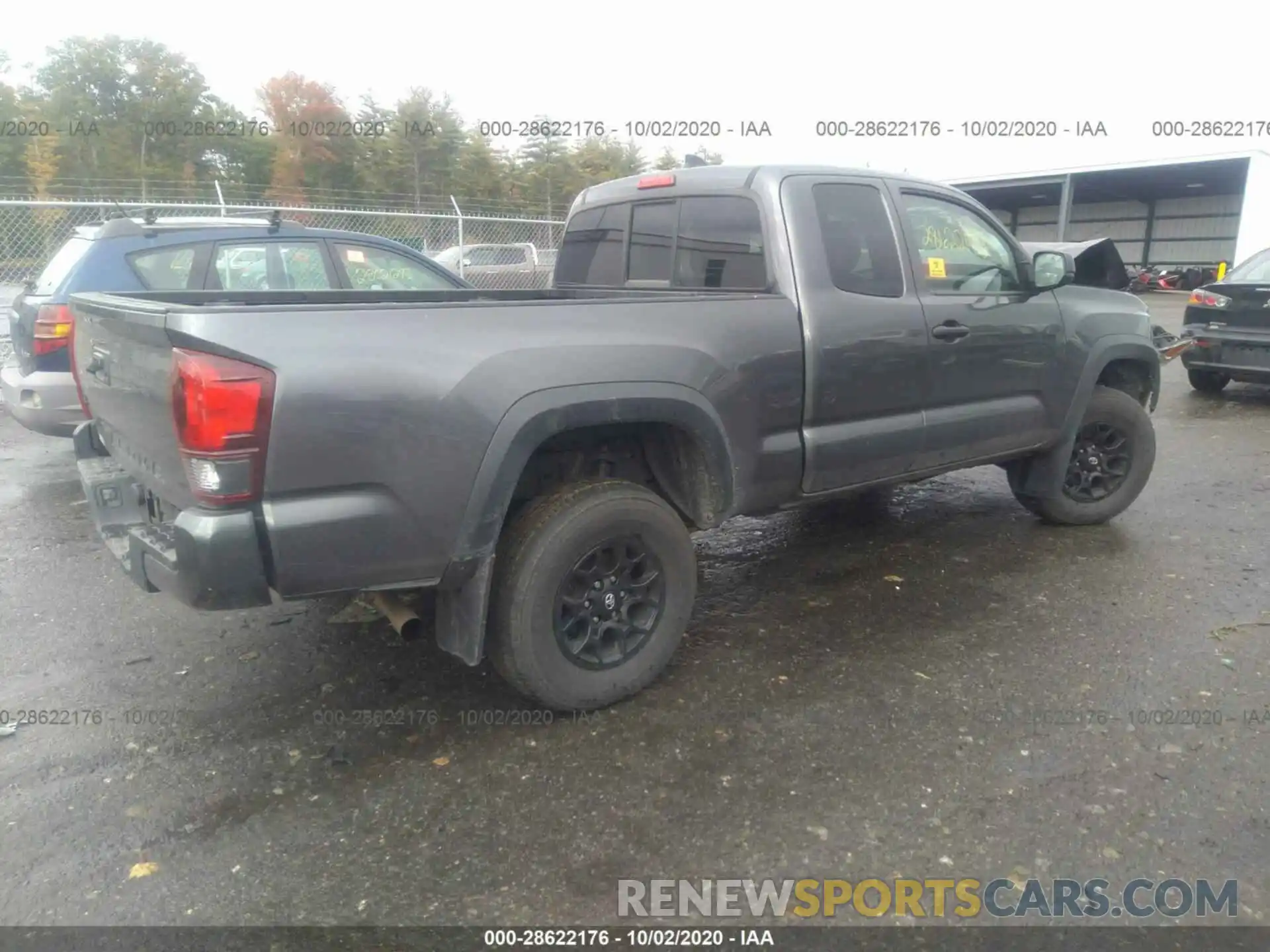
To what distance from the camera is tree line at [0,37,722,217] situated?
2542 cm

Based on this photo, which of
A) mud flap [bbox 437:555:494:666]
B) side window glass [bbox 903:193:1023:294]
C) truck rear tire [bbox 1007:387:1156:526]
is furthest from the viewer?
truck rear tire [bbox 1007:387:1156:526]

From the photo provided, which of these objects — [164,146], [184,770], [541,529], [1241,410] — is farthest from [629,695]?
[164,146]

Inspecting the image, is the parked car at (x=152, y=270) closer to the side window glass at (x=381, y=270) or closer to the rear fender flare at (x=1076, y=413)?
the side window glass at (x=381, y=270)

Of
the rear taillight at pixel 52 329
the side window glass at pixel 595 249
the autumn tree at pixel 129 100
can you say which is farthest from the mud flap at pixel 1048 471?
the autumn tree at pixel 129 100

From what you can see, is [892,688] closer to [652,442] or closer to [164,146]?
[652,442]

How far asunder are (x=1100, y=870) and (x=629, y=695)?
5.12 feet

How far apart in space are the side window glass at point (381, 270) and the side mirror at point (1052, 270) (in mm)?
4008

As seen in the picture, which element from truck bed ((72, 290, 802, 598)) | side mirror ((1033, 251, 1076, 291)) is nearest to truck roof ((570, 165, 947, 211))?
side mirror ((1033, 251, 1076, 291))

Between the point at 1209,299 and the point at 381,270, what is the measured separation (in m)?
8.11

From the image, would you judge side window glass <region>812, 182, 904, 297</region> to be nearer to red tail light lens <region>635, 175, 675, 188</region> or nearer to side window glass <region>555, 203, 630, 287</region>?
red tail light lens <region>635, 175, 675, 188</region>

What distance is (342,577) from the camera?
2580 mm

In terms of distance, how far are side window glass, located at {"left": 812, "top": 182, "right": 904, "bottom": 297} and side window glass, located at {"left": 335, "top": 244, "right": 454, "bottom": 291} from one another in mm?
3556

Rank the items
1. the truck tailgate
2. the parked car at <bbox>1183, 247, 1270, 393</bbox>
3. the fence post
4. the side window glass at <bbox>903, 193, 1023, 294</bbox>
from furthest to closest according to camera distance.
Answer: the fence post → the parked car at <bbox>1183, 247, 1270, 393</bbox> → the side window glass at <bbox>903, 193, 1023, 294</bbox> → the truck tailgate

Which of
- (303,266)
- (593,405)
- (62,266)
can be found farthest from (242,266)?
(593,405)
